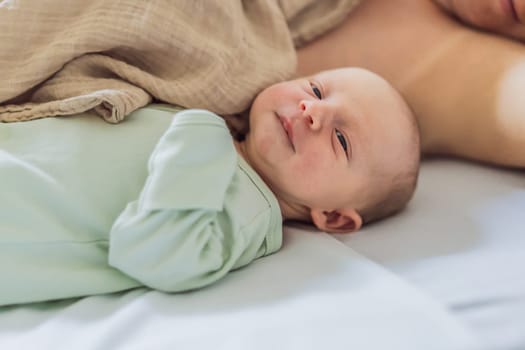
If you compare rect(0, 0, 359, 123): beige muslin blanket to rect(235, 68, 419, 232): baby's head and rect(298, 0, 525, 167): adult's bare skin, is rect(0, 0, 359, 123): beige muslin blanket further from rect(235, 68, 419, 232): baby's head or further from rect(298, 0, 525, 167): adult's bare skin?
rect(298, 0, 525, 167): adult's bare skin

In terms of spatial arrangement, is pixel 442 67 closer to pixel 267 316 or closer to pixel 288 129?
pixel 288 129

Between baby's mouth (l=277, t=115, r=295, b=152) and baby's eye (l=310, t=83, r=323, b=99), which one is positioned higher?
baby's eye (l=310, t=83, r=323, b=99)

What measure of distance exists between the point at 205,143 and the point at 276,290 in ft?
0.68

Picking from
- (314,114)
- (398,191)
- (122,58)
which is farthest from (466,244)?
(122,58)

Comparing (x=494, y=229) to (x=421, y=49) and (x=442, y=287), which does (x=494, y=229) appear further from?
(x=421, y=49)

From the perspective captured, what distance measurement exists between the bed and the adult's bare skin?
0.59ft

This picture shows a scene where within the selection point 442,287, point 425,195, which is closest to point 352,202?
point 425,195

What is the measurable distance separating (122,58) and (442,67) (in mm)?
557

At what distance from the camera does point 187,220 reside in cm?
73

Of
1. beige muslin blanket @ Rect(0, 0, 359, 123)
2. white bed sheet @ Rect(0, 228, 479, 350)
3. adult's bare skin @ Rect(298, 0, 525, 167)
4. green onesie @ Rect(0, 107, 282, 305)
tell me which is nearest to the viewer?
white bed sheet @ Rect(0, 228, 479, 350)

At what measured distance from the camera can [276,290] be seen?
2.33ft

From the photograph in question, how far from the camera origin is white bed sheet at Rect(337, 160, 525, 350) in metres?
0.65

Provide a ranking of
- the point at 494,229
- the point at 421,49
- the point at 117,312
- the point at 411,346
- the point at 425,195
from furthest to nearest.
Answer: the point at 421,49 → the point at 425,195 → the point at 494,229 → the point at 117,312 → the point at 411,346

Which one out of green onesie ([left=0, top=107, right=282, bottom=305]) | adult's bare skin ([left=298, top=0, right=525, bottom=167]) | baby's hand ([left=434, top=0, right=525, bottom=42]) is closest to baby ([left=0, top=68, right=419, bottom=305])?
green onesie ([left=0, top=107, right=282, bottom=305])
